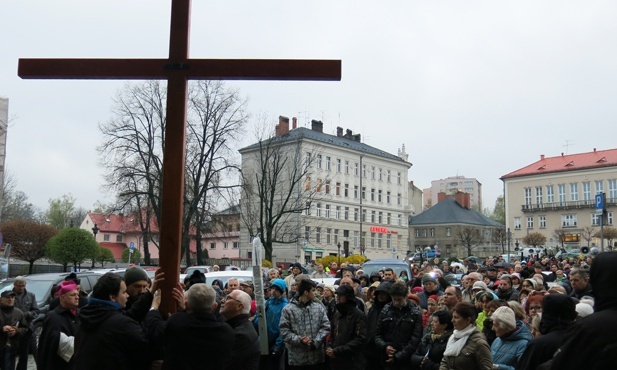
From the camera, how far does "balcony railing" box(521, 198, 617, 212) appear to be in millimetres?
88312

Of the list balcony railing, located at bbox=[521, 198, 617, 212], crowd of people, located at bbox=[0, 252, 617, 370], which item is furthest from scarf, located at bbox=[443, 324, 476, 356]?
balcony railing, located at bbox=[521, 198, 617, 212]

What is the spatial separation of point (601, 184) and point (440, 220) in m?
25.1

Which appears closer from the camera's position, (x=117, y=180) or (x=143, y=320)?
(x=143, y=320)

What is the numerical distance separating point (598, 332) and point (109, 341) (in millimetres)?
3392

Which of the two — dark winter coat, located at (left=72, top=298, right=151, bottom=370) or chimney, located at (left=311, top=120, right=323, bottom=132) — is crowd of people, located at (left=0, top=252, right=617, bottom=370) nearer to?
dark winter coat, located at (left=72, top=298, right=151, bottom=370)

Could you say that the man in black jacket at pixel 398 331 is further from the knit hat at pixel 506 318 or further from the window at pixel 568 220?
the window at pixel 568 220

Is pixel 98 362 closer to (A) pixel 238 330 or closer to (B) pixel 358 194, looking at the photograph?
(A) pixel 238 330

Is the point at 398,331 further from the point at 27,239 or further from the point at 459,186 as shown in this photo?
the point at 459,186

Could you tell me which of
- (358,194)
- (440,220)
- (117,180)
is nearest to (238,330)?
(117,180)

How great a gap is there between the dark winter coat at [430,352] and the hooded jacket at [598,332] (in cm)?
467

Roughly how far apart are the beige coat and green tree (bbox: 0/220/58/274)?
41896mm

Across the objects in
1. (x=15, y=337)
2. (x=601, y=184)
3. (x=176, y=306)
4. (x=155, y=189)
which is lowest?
(x=15, y=337)

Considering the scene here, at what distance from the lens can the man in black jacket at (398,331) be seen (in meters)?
8.43

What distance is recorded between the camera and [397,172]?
96.2m
